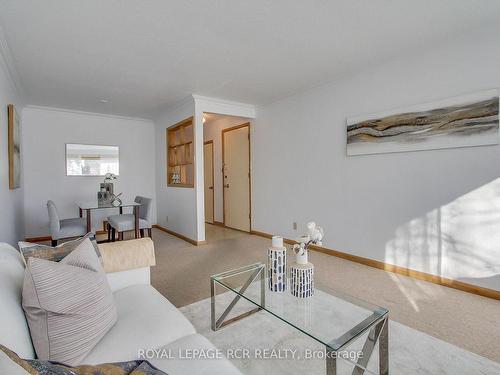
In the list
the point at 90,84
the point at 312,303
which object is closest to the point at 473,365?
the point at 312,303

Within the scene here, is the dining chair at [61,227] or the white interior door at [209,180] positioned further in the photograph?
the white interior door at [209,180]

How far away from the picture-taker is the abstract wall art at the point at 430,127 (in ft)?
7.91

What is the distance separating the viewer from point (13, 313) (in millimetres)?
965

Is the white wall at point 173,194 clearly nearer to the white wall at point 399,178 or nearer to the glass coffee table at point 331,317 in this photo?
the white wall at point 399,178

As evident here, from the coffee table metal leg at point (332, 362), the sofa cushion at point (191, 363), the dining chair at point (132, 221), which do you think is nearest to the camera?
the sofa cushion at point (191, 363)

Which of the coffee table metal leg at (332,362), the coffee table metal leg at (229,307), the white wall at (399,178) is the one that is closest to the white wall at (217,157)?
the white wall at (399,178)

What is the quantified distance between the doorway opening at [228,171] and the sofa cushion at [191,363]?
405 cm

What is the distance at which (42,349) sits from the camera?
1.01 m

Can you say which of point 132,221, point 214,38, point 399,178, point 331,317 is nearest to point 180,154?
point 132,221

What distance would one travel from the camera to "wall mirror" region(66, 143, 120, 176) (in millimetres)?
5027

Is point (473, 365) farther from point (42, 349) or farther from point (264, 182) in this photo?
point (264, 182)

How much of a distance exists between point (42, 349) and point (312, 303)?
129cm

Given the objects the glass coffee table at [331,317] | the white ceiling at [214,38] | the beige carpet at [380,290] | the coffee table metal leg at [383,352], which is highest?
the white ceiling at [214,38]

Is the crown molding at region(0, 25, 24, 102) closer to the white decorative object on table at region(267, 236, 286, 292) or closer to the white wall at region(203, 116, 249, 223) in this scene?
the white decorative object on table at region(267, 236, 286, 292)
